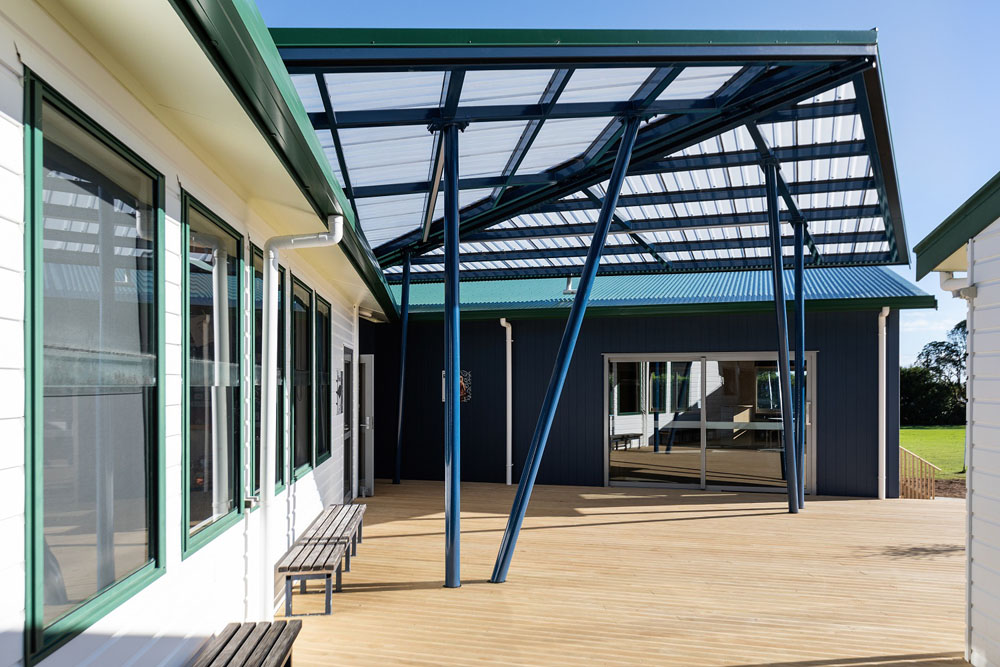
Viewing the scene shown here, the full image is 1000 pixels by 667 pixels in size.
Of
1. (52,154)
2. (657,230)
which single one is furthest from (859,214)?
(52,154)

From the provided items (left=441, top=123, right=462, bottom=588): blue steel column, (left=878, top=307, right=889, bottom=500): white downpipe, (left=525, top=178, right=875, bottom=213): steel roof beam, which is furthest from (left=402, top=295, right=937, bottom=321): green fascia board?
(left=441, top=123, right=462, bottom=588): blue steel column

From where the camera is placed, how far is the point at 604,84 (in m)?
5.88

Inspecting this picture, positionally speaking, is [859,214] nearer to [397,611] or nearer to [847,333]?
[847,333]

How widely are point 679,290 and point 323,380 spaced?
23.3ft

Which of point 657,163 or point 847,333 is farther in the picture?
point 847,333

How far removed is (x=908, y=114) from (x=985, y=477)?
164 feet

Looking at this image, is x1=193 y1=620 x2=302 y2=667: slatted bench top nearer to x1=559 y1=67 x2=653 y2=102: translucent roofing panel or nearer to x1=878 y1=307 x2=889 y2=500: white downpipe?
x1=559 y1=67 x2=653 y2=102: translucent roofing panel

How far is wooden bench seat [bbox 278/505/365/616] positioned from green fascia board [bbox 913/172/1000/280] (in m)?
4.74

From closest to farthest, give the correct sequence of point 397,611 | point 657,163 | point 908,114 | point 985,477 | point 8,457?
point 8,457, point 985,477, point 397,611, point 657,163, point 908,114

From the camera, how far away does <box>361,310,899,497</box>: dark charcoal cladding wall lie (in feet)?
36.3

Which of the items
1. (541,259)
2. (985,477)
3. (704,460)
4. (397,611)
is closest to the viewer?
(985,477)

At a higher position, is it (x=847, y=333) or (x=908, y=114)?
(x=908, y=114)

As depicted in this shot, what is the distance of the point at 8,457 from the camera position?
75.7 inches

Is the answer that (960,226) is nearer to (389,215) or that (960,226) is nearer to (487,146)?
(487,146)
